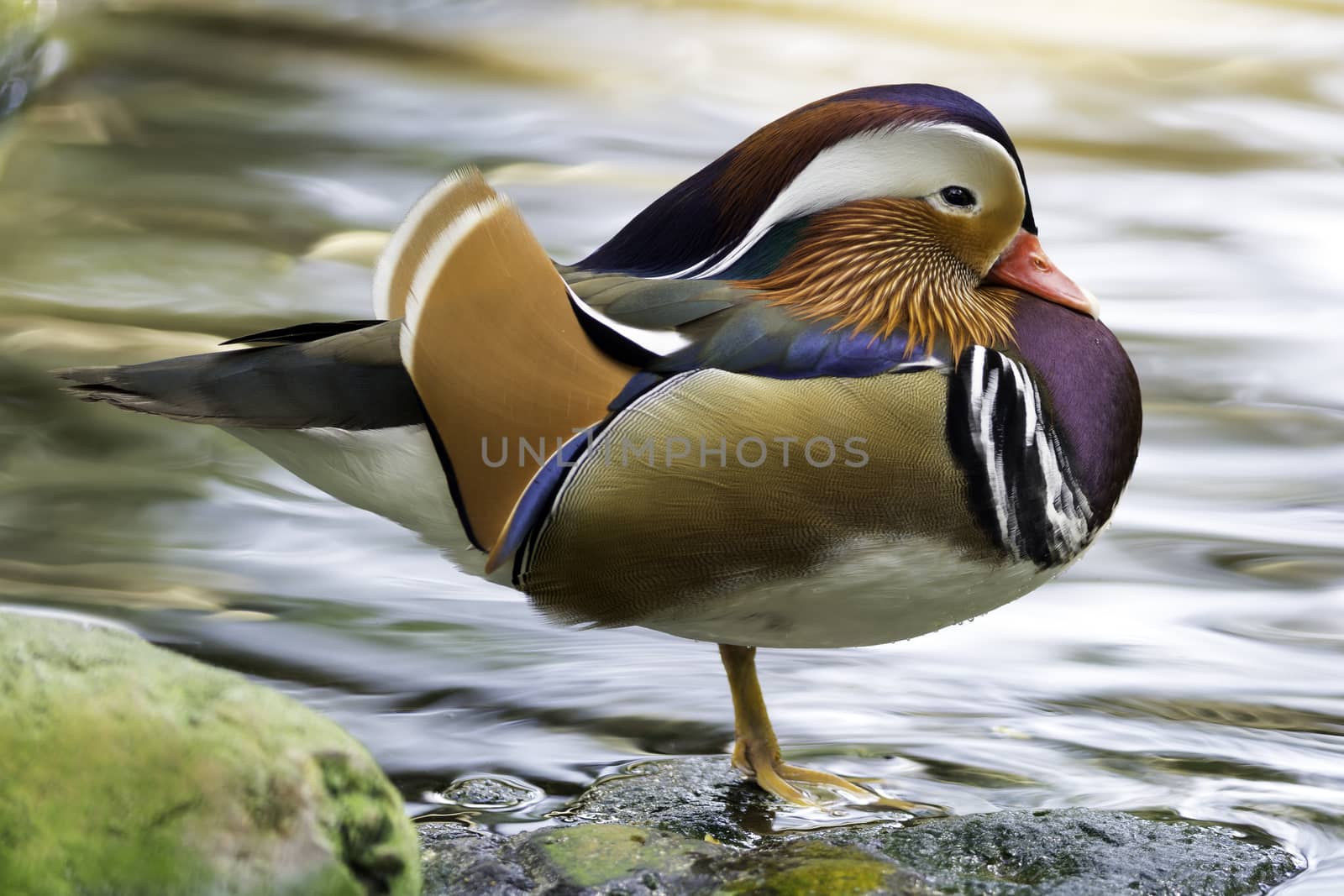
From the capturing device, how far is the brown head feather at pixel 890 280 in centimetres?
291

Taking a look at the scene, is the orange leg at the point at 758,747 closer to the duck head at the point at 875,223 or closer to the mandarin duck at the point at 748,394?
the mandarin duck at the point at 748,394

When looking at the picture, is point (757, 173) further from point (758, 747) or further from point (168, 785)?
point (168, 785)

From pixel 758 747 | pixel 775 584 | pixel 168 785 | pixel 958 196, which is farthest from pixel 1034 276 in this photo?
pixel 168 785

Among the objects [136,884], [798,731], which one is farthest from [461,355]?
[798,731]

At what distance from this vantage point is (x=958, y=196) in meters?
3.00

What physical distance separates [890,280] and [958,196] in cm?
20

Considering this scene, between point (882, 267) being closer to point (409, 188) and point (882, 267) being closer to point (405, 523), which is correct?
point (405, 523)

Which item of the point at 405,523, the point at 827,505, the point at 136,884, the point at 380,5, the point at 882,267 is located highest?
the point at 380,5

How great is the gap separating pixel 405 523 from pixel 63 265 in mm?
4581

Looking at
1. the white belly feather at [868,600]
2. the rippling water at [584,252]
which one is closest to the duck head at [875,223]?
the white belly feather at [868,600]

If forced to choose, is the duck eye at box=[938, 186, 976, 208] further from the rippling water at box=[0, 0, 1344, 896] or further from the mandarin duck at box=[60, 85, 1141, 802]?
the rippling water at box=[0, 0, 1344, 896]

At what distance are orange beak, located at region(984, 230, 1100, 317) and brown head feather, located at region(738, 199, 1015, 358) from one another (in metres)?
0.03

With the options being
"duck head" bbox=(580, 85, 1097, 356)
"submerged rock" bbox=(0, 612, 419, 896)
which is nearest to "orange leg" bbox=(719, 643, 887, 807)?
"duck head" bbox=(580, 85, 1097, 356)

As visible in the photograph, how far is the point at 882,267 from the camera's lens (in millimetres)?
2990
